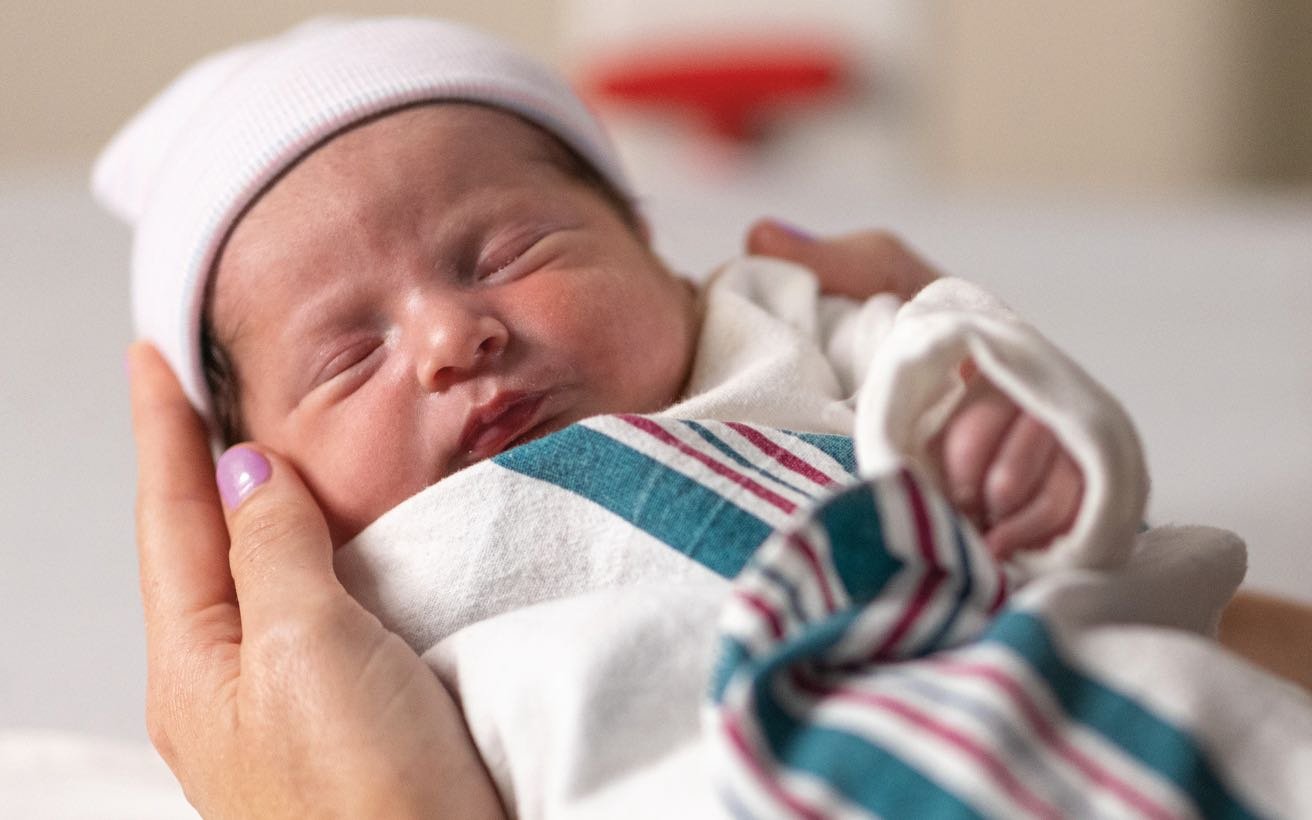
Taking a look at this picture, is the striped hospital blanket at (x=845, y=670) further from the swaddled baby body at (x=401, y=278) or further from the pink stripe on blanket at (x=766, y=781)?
the swaddled baby body at (x=401, y=278)

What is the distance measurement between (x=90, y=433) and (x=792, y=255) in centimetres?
84

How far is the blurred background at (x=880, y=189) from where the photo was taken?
1417mm

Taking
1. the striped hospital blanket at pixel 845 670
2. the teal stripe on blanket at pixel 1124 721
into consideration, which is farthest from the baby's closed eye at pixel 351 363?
the teal stripe on blanket at pixel 1124 721

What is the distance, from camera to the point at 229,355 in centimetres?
102

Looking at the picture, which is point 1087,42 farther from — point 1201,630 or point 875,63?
point 1201,630

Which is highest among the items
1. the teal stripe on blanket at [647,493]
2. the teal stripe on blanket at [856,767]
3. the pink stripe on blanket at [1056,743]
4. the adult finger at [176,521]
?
the pink stripe on blanket at [1056,743]

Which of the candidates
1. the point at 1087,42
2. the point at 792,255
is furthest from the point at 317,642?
the point at 1087,42

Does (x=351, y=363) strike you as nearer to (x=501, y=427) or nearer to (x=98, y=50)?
(x=501, y=427)

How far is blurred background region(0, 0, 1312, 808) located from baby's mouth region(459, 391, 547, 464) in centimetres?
43

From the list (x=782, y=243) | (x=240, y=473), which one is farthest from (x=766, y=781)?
(x=782, y=243)

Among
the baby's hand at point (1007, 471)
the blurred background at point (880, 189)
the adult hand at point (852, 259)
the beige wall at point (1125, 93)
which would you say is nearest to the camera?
the baby's hand at point (1007, 471)

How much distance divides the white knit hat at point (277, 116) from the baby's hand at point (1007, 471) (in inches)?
21.5

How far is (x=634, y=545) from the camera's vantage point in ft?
2.57

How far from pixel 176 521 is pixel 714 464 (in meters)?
0.37
